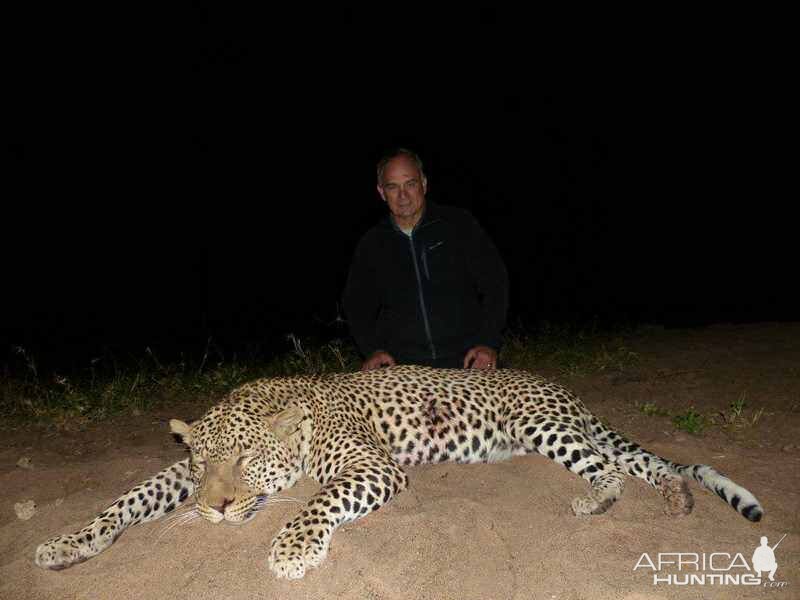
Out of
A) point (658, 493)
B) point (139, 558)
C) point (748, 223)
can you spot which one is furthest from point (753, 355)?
point (748, 223)

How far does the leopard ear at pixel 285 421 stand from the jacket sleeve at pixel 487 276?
96.3 inches

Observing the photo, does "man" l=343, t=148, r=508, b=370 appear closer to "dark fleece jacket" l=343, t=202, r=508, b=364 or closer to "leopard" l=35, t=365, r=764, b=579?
"dark fleece jacket" l=343, t=202, r=508, b=364

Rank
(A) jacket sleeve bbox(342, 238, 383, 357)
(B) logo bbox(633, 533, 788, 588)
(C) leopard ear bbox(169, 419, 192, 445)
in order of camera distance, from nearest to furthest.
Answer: (B) logo bbox(633, 533, 788, 588) → (C) leopard ear bbox(169, 419, 192, 445) → (A) jacket sleeve bbox(342, 238, 383, 357)

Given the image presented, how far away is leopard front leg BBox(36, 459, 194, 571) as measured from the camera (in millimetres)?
3352

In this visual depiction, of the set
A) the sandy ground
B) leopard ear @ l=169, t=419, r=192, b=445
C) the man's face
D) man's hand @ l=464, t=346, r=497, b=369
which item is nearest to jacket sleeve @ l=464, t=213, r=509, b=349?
man's hand @ l=464, t=346, r=497, b=369

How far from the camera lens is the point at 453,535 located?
3.30 m

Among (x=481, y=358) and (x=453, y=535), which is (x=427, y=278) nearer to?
(x=481, y=358)

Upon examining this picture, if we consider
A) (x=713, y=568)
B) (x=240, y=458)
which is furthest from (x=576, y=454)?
(x=240, y=458)

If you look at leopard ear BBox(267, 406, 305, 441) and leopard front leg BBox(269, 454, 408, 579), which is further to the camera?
leopard ear BBox(267, 406, 305, 441)

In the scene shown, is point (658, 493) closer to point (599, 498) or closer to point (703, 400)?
point (599, 498)

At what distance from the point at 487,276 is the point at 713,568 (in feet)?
11.2

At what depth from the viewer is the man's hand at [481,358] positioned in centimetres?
549

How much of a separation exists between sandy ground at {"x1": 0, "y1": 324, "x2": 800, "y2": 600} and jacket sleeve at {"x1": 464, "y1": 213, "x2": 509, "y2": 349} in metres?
1.58

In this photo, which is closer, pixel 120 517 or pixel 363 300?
pixel 120 517
